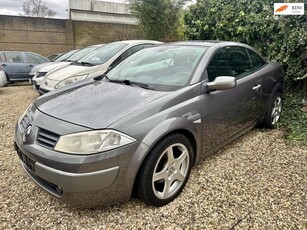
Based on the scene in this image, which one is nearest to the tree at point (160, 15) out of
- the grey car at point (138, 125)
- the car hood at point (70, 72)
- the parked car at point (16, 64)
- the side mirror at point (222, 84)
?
the parked car at point (16, 64)

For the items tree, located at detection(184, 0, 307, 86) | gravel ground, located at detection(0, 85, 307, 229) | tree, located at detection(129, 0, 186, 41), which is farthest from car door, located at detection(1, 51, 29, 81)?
gravel ground, located at detection(0, 85, 307, 229)

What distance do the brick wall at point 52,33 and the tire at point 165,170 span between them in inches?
628

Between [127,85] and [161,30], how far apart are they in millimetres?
11012

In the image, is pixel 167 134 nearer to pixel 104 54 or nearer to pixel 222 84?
pixel 222 84

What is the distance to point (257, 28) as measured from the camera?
208 inches

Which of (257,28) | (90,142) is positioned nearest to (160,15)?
(257,28)

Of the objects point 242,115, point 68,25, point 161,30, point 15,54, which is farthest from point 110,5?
point 242,115

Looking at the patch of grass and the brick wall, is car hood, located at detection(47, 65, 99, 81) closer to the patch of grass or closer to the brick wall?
the patch of grass

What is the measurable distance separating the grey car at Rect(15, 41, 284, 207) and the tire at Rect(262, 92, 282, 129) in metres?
0.76

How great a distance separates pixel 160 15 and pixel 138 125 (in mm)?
11929

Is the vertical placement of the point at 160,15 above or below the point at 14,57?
above

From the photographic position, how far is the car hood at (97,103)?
1.97 meters

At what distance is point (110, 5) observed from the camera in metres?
22.3

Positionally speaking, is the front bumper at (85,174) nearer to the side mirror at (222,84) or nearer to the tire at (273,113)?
the side mirror at (222,84)
